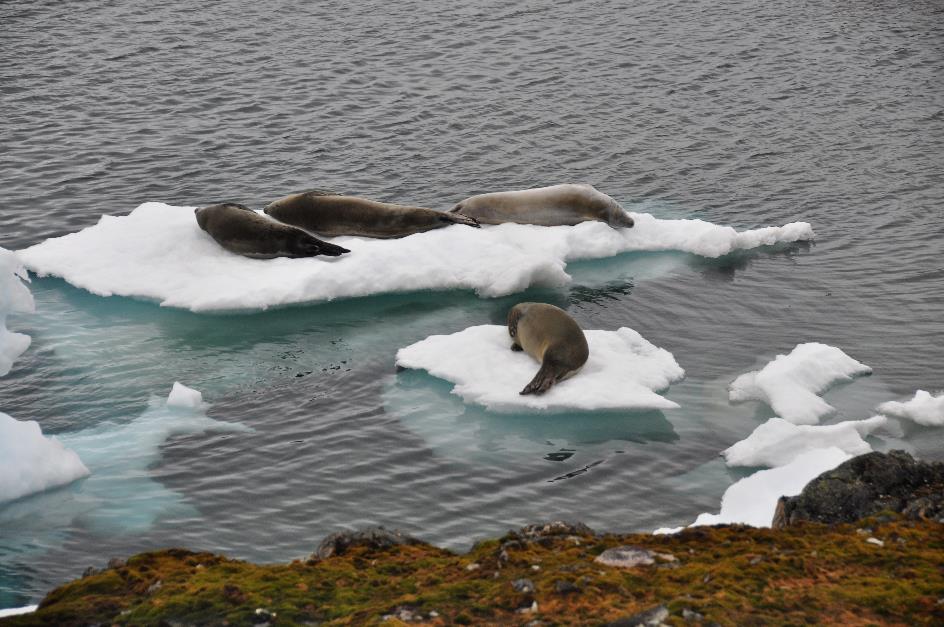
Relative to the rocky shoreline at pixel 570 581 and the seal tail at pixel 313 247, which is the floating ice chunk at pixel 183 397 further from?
the rocky shoreline at pixel 570 581

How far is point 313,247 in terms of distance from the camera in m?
15.2

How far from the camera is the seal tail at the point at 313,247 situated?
49.5 ft

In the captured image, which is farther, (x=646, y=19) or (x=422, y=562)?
(x=646, y=19)

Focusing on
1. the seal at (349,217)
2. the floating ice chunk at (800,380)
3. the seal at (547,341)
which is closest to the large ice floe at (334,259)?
the seal at (349,217)

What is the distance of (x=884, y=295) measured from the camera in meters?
14.9

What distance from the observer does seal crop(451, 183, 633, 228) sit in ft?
54.4

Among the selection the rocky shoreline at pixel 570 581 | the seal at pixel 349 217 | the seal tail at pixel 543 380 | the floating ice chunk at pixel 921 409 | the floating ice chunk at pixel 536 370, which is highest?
the rocky shoreline at pixel 570 581

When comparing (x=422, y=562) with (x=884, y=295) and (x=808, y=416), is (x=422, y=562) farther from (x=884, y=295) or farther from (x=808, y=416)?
(x=884, y=295)

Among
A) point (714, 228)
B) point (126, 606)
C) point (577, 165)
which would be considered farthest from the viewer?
point (577, 165)

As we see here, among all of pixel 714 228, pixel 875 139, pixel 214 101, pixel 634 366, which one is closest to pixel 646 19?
pixel 875 139

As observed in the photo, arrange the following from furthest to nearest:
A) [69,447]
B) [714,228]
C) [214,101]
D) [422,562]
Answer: [214,101] → [714,228] → [69,447] → [422,562]

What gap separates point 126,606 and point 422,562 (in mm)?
1687

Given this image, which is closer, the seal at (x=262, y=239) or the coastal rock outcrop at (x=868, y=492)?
the coastal rock outcrop at (x=868, y=492)

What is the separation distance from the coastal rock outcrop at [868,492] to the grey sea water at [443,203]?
1.79 metres
